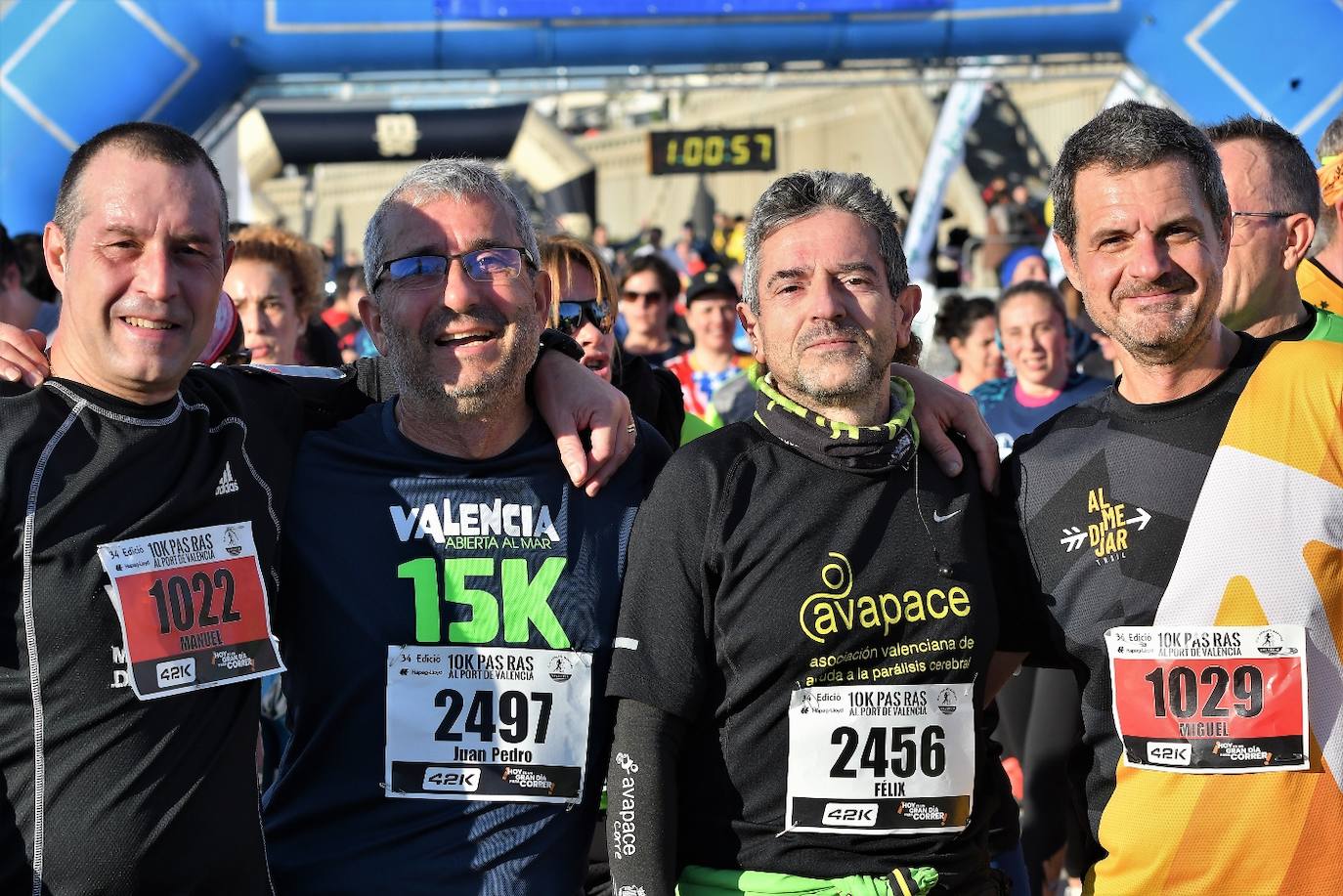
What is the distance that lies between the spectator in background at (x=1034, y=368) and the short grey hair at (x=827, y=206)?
357 centimetres

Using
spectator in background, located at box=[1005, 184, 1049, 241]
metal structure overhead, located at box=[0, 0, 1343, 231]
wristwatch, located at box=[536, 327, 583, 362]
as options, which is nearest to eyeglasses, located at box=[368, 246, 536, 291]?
wristwatch, located at box=[536, 327, 583, 362]

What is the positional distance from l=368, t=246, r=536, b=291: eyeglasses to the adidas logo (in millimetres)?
516

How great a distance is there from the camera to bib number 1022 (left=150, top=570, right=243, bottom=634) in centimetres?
241

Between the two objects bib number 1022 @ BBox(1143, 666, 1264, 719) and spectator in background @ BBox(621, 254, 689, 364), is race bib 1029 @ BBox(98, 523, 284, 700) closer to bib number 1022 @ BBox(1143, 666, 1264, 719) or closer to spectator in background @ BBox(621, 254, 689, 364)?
bib number 1022 @ BBox(1143, 666, 1264, 719)

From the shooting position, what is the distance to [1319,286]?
12.3 ft

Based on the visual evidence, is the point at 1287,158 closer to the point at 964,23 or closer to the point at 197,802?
the point at 197,802

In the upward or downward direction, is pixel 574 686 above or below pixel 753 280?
below

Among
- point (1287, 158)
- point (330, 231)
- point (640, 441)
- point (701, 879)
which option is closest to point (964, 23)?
point (1287, 158)

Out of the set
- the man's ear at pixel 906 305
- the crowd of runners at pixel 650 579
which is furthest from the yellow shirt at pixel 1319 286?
the man's ear at pixel 906 305

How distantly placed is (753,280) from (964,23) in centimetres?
925

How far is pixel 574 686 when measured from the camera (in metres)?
2.70

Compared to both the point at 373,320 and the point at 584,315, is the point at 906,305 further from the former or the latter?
the point at 584,315

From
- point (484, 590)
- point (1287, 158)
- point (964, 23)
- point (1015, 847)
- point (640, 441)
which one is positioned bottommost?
point (1015, 847)

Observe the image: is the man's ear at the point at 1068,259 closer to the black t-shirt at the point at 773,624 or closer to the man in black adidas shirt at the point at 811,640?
the man in black adidas shirt at the point at 811,640
